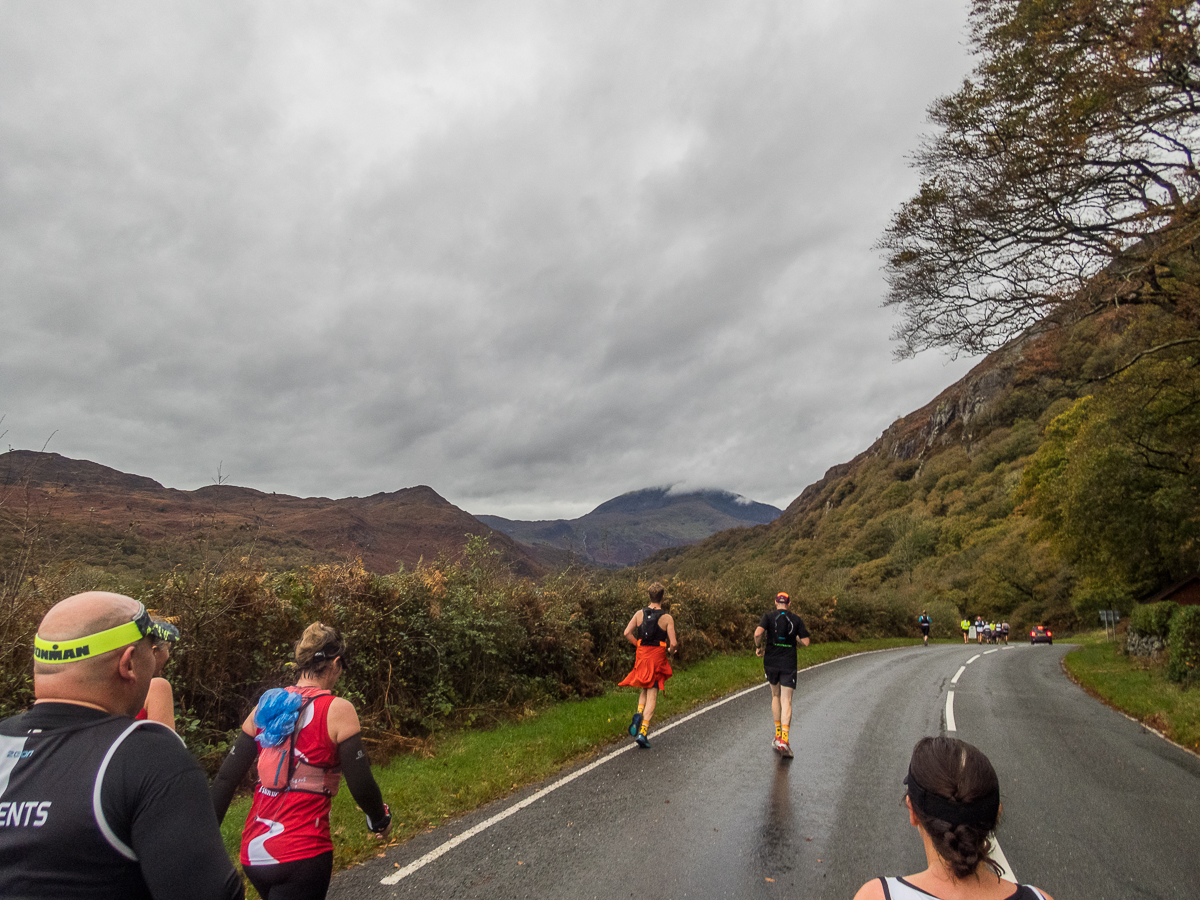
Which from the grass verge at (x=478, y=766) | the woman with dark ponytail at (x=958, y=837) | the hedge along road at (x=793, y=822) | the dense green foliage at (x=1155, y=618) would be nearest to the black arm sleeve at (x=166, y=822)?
the woman with dark ponytail at (x=958, y=837)

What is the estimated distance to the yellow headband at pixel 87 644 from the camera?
1769 mm

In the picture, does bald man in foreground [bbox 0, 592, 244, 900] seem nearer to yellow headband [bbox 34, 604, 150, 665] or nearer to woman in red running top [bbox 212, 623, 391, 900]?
yellow headband [bbox 34, 604, 150, 665]

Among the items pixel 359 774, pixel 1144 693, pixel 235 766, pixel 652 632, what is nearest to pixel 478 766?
pixel 652 632

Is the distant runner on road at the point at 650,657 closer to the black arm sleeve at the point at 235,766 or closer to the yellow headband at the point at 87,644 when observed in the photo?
the black arm sleeve at the point at 235,766

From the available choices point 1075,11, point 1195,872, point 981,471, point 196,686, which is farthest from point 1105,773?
point 981,471

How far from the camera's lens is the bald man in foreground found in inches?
62.5

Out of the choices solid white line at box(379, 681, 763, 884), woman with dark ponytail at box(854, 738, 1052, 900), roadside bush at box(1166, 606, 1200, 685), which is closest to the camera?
woman with dark ponytail at box(854, 738, 1052, 900)

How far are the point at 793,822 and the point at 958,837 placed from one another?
4488 mm

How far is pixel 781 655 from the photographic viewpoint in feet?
28.4

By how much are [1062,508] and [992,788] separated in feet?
91.5

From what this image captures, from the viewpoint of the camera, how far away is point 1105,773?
7750 millimetres

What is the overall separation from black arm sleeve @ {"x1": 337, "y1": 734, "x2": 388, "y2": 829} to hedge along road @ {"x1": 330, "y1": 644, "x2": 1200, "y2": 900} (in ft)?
6.49

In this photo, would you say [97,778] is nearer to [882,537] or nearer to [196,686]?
[196,686]

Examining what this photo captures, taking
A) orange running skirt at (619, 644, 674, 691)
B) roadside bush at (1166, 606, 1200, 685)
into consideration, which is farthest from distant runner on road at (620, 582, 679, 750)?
roadside bush at (1166, 606, 1200, 685)
